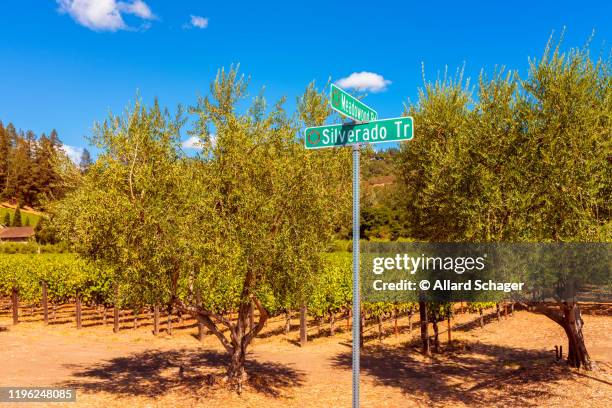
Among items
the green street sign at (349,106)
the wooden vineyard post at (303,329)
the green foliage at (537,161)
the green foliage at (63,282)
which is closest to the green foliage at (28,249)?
the green foliage at (63,282)

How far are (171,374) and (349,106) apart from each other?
52.5 ft

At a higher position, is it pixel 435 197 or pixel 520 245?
pixel 435 197

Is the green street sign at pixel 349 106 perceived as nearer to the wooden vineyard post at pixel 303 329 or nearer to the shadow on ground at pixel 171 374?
the shadow on ground at pixel 171 374

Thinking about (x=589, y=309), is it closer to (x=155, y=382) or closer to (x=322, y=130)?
(x=155, y=382)

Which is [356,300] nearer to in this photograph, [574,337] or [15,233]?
[574,337]

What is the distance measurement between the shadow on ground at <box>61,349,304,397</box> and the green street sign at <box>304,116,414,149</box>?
1155 cm

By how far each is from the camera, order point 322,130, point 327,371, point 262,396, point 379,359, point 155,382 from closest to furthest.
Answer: point 322,130 < point 262,396 < point 155,382 < point 327,371 < point 379,359

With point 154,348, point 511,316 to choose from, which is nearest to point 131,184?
point 154,348

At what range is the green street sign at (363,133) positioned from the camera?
720 centimetres

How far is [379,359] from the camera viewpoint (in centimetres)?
2220

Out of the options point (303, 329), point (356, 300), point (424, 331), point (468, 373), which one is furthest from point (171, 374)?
point (356, 300)

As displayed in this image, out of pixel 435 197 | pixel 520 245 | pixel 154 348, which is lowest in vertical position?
pixel 154 348

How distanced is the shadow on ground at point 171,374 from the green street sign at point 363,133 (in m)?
11.5

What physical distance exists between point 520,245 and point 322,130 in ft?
27.8
